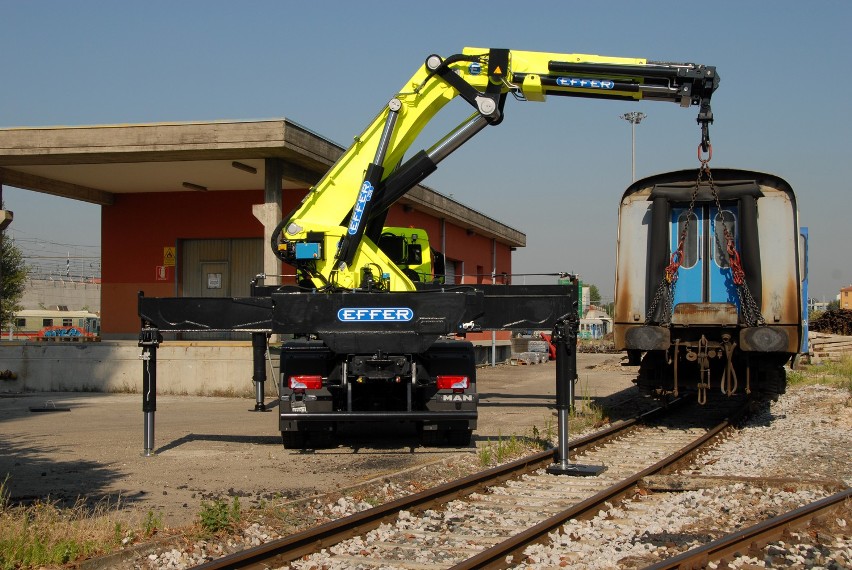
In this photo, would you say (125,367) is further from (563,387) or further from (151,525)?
(151,525)

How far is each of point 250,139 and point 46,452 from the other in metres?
9.05

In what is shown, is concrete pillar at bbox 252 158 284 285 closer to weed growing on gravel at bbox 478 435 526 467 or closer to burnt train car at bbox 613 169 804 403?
burnt train car at bbox 613 169 804 403

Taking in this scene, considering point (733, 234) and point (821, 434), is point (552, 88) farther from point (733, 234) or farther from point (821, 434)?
point (821, 434)

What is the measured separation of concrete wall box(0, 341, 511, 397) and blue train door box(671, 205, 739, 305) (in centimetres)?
897

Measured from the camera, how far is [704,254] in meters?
13.5

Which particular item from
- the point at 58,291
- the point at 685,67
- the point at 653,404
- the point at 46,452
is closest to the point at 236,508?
the point at 46,452

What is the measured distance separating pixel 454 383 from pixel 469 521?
3779 millimetres

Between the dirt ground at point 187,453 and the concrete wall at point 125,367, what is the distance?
2.85ft

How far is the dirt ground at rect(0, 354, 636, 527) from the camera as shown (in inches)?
338

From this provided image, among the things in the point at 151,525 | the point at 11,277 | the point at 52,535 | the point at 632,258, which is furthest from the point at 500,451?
the point at 11,277

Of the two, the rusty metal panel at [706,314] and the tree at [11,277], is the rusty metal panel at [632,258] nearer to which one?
the rusty metal panel at [706,314]

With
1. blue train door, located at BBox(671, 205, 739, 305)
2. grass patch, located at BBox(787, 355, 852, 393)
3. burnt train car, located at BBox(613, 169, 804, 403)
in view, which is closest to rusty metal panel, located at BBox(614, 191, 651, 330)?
burnt train car, located at BBox(613, 169, 804, 403)

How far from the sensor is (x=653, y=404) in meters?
17.1

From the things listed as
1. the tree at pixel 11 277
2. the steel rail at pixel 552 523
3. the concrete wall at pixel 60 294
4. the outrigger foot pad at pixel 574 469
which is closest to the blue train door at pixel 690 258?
the steel rail at pixel 552 523
